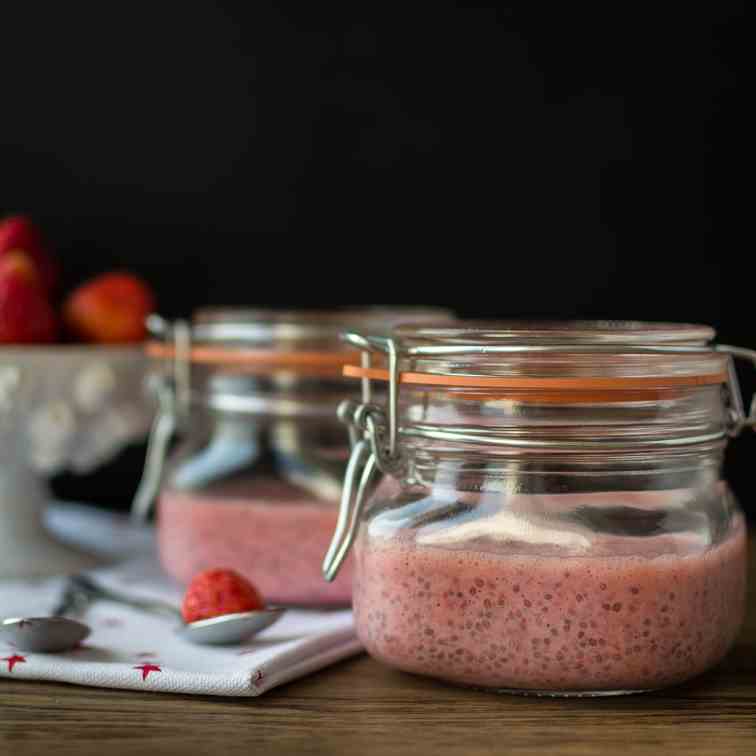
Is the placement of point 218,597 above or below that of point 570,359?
below

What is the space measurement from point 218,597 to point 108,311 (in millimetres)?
422

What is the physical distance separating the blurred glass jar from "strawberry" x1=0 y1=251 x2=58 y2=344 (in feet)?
0.40

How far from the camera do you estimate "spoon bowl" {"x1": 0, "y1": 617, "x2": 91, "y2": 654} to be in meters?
0.84

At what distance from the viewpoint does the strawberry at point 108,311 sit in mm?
1220

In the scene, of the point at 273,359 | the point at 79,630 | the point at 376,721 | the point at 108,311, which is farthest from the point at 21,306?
the point at 376,721

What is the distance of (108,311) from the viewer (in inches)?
48.0

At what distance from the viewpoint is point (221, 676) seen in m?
0.78

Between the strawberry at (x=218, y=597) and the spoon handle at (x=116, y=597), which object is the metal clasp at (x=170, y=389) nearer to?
the spoon handle at (x=116, y=597)

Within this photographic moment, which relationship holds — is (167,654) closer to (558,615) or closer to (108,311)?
(558,615)

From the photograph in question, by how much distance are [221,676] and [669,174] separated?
2.66 ft

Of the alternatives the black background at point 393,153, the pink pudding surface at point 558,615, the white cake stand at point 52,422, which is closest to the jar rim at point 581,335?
the pink pudding surface at point 558,615

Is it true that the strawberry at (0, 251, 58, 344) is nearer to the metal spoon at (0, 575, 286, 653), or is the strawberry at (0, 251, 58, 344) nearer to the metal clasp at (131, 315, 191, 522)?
the metal clasp at (131, 315, 191, 522)

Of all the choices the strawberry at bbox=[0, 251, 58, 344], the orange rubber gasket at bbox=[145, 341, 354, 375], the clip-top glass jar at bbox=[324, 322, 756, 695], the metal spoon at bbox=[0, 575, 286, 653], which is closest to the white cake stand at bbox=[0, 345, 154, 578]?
the strawberry at bbox=[0, 251, 58, 344]

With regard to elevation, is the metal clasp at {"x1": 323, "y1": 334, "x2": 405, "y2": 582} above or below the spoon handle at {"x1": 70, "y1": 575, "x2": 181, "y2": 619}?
above
